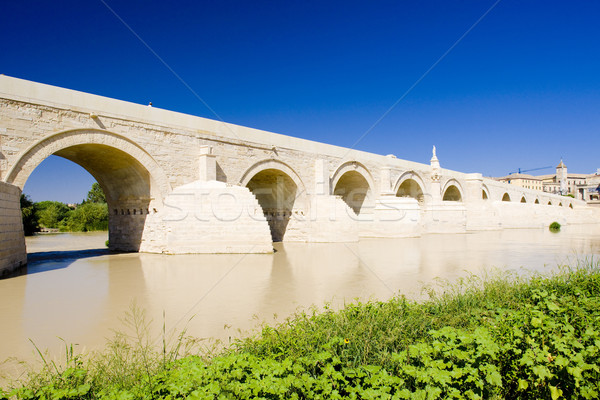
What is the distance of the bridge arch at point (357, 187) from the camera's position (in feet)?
70.7

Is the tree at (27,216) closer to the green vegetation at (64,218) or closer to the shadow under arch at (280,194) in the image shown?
the green vegetation at (64,218)

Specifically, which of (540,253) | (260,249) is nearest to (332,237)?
(260,249)

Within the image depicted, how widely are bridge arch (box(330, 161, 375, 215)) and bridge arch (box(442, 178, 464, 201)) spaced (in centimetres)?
971

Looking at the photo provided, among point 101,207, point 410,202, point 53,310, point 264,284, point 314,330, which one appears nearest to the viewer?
point 314,330

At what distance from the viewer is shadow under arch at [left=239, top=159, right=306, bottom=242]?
1739cm

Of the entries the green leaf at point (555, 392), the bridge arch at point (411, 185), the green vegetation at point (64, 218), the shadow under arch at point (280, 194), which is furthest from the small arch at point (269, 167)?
the green vegetation at point (64, 218)

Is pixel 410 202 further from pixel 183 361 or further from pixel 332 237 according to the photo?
pixel 183 361

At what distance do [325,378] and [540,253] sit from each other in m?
12.0

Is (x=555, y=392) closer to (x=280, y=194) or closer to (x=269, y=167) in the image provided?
(x=269, y=167)

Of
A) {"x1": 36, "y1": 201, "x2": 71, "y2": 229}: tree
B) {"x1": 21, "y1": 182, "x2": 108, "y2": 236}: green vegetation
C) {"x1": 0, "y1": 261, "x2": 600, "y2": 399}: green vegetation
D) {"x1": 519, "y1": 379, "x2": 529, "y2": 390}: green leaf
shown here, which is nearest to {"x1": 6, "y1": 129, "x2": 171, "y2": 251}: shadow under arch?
{"x1": 0, "y1": 261, "x2": 600, "y2": 399}: green vegetation

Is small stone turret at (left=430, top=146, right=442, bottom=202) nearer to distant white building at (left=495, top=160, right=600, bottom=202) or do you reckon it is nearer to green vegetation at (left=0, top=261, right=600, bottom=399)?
green vegetation at (left=0, top=261, right=600, bottom=399)

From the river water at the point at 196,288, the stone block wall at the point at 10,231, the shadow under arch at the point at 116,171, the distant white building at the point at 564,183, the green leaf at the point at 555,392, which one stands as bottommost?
the river water at the point at 196,288

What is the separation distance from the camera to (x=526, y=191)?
4616cm

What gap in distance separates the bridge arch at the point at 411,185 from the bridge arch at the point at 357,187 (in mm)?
2385
